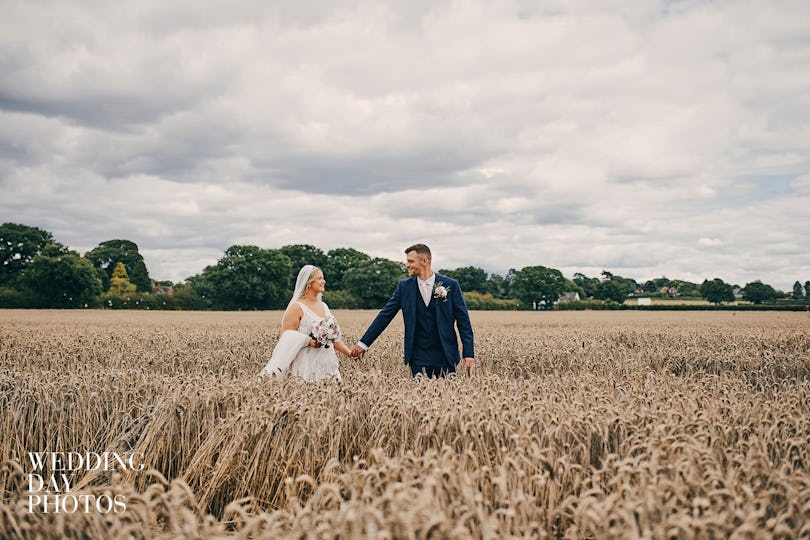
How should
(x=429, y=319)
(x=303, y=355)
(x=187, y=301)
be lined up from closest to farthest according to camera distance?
(x=303, y=355) → (x=429, y=319) → (x=187, y=301)

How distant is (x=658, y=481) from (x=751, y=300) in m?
95.2

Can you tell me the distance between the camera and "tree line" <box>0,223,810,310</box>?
6097cm

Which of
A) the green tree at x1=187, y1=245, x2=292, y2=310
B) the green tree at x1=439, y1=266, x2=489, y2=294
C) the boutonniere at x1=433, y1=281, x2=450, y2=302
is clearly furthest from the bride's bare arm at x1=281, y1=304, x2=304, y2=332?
the green tree at x1=439, y1=266, x2=489, y2=294

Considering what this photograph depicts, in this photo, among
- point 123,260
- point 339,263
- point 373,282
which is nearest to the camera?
point 373,282

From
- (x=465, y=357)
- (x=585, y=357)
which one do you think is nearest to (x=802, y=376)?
(x=585, y=357)

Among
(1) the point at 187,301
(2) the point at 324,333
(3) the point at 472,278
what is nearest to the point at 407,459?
(2) the point at 324,333

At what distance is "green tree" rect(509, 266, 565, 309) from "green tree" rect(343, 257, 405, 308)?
85.6 ft

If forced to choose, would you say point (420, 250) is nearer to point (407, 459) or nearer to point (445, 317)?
point (445, 317)

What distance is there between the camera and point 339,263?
336ft

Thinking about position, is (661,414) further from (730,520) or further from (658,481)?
(730,520)

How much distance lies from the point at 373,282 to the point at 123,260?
47.6 metres

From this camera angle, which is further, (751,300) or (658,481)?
(751,300)

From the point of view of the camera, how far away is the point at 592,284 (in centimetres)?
13988

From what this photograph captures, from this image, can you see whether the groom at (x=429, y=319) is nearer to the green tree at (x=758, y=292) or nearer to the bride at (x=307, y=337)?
the bride at (x=307, y=337)
